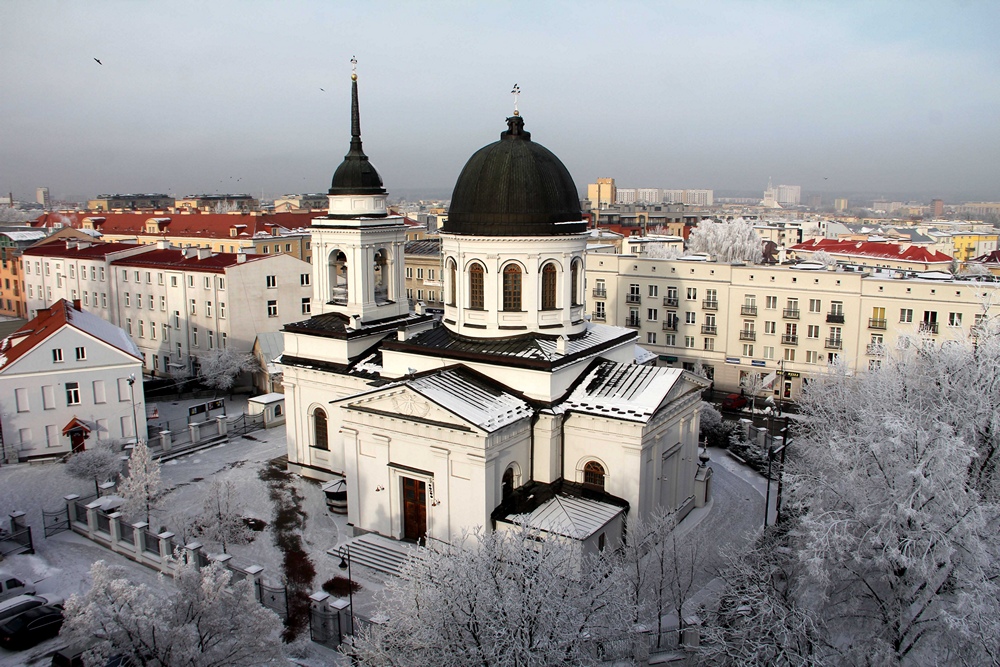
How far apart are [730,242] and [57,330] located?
58.8 metres

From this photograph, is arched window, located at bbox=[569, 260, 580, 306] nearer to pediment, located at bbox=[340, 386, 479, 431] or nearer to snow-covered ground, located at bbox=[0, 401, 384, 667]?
pediment, located at bbox=[340, 386, 479, 431]

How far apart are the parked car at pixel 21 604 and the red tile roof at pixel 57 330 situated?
1456 cm

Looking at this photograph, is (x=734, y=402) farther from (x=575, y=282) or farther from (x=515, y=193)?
(x=515, y=193)

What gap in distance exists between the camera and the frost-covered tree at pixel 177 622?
13.8 metres

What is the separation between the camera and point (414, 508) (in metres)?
23.7

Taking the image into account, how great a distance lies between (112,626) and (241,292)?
34.2m

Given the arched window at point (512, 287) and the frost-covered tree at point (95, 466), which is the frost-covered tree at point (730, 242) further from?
the frost-covered tree at point (95, 466)

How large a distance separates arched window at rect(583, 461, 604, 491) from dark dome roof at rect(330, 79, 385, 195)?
1335 centimetres

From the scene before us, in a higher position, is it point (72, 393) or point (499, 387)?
point (499, 387)

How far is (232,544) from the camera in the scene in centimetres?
2417

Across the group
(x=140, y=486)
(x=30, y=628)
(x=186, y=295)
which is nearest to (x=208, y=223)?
(x=186, y=295)

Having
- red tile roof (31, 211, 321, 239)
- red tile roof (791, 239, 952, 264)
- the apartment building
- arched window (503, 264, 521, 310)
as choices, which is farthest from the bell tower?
red tile roof (791, 239, 952, 264)

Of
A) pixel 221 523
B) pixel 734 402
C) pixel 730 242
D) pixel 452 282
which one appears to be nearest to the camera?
pixel 221 523

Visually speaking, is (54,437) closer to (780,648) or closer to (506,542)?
(506,542)
